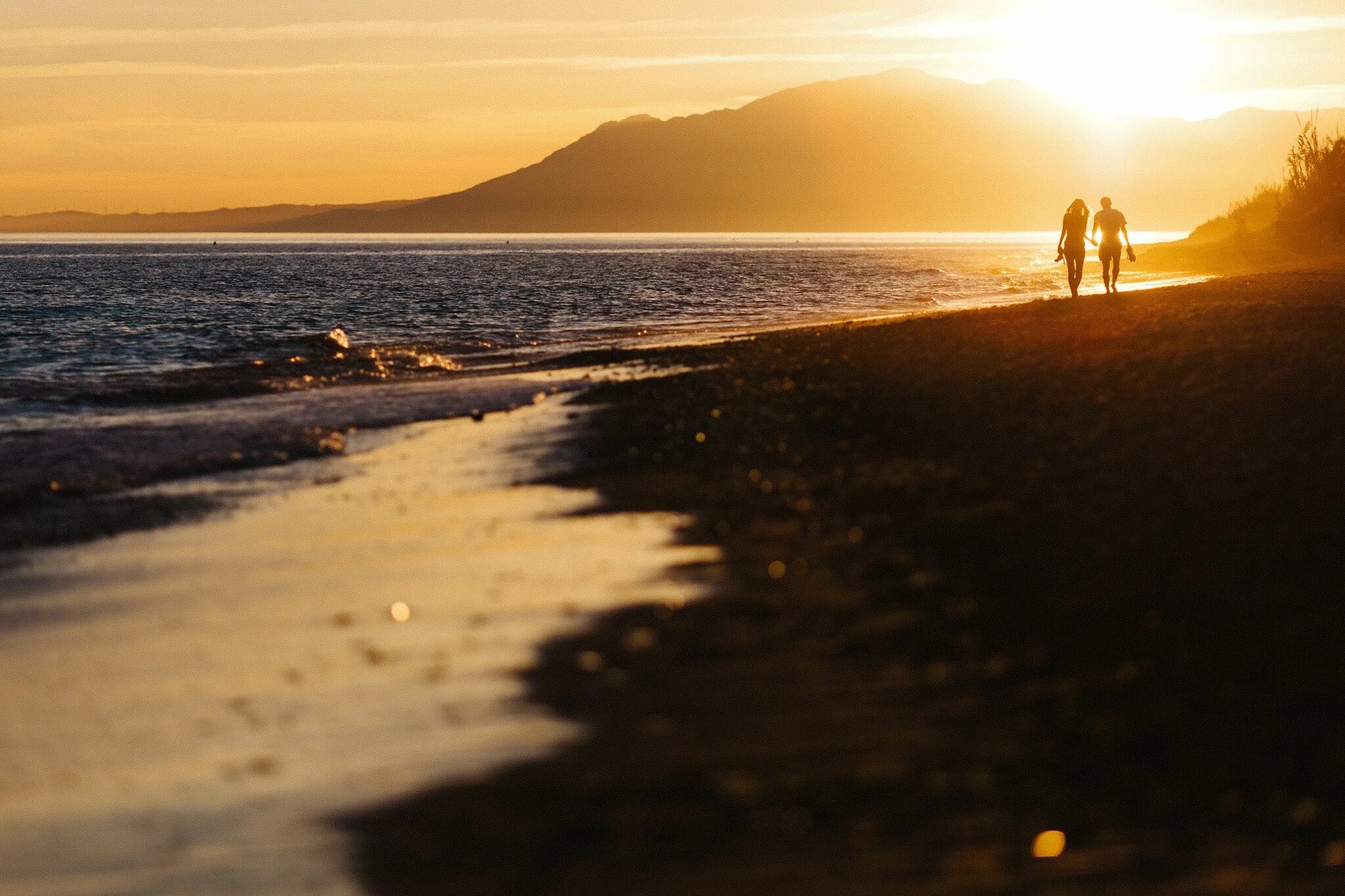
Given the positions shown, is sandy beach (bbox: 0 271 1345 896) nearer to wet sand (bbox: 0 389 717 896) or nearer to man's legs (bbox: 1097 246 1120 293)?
wet sand (bbox: 0 389 717 896)

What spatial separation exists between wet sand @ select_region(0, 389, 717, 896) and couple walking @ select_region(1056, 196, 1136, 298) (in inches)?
829

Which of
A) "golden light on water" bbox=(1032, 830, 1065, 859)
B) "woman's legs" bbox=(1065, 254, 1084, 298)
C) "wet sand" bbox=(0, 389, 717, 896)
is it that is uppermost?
"woman's legs" bbox=(1065, 254, 1084, 298)

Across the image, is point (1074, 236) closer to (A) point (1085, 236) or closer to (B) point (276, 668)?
(A) point (1085, 236)

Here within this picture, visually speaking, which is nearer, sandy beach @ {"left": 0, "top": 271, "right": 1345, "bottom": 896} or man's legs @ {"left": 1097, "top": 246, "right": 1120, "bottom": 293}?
sandy beach @ {"left": 0, "top": 271, "right": 1345, "bottom": 896}

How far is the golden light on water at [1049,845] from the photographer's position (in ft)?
17.6

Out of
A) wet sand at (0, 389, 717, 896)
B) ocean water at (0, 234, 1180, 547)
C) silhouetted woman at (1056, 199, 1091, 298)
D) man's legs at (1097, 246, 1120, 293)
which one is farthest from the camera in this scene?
man's legs at (1097, 246, 1120, 293)

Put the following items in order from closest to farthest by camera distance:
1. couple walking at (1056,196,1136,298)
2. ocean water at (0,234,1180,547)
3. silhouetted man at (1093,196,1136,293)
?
ocean water at (0,234,1180,547) < silhouetted man at (1093,196,1136,293) < couple walking at (1056,196,1136,298)

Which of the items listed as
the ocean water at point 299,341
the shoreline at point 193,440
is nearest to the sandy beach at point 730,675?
the shoreline at point 193,440

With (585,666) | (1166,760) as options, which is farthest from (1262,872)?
(585,666)

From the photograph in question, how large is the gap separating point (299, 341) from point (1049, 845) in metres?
34.9

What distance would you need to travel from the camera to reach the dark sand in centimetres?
539

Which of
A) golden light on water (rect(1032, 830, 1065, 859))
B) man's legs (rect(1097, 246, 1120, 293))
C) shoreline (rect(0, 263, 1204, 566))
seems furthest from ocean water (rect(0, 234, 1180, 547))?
man's legs (rect(1097, 246, 1120, 293))

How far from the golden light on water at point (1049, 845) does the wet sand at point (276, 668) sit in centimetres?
246

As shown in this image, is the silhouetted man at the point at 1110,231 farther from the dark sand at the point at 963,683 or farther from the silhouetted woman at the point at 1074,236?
the dark sand at the point at 963,683
